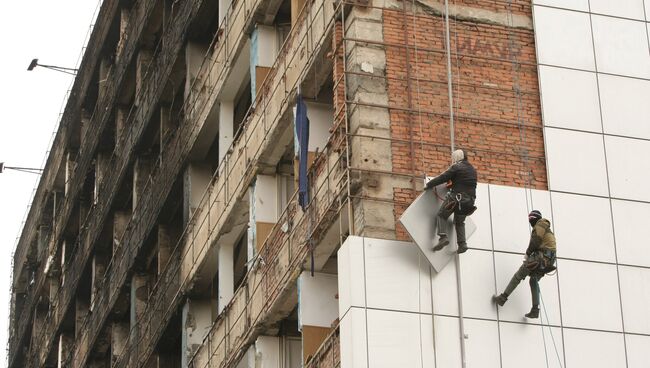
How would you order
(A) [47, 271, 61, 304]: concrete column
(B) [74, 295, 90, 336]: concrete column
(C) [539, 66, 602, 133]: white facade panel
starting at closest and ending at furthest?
(C) [539, 66, 602, 133]: white facade panel < (B) [74, 295, 90, 336]: concrete column < (A) [47, 271, 61, 304]: concrete column

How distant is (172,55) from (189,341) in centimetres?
824

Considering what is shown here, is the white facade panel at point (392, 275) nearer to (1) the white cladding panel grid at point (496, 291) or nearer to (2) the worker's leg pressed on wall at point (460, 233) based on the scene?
(1) the white cladding panel grid at point (496, 291)

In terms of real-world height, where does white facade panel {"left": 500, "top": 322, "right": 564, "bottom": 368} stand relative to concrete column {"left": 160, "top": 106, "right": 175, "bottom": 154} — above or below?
below

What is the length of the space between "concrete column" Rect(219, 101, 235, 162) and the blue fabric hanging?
767 centimetres

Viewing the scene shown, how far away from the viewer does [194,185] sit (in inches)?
1555

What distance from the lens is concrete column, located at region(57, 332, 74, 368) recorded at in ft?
176

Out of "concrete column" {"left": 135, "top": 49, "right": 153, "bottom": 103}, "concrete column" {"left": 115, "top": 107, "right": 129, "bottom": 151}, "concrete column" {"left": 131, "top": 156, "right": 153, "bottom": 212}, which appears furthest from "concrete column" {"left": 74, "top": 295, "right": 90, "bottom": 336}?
"concrete column" {"left": 135, "top": 49, "right": 153, "bottom": 103}

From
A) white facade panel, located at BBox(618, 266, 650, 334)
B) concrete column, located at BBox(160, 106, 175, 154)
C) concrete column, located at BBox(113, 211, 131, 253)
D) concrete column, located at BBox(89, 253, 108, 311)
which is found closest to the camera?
white facade panel, located at BBox(618, 266, 650, 334)

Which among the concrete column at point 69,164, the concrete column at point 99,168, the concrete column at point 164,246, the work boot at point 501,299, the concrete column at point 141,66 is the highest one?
the concrete column at point 69,164

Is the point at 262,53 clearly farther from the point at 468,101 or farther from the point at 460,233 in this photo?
the point at 460,233

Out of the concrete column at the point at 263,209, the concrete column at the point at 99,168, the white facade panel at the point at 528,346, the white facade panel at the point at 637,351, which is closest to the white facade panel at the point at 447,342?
the white facade panel at the point at 528,346

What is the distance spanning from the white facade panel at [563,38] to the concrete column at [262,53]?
689 cm

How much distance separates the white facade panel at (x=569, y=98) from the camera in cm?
2872

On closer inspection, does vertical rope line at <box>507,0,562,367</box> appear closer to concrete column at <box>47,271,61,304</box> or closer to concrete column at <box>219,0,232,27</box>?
concrete column at <box>219,0,232,27</box>
